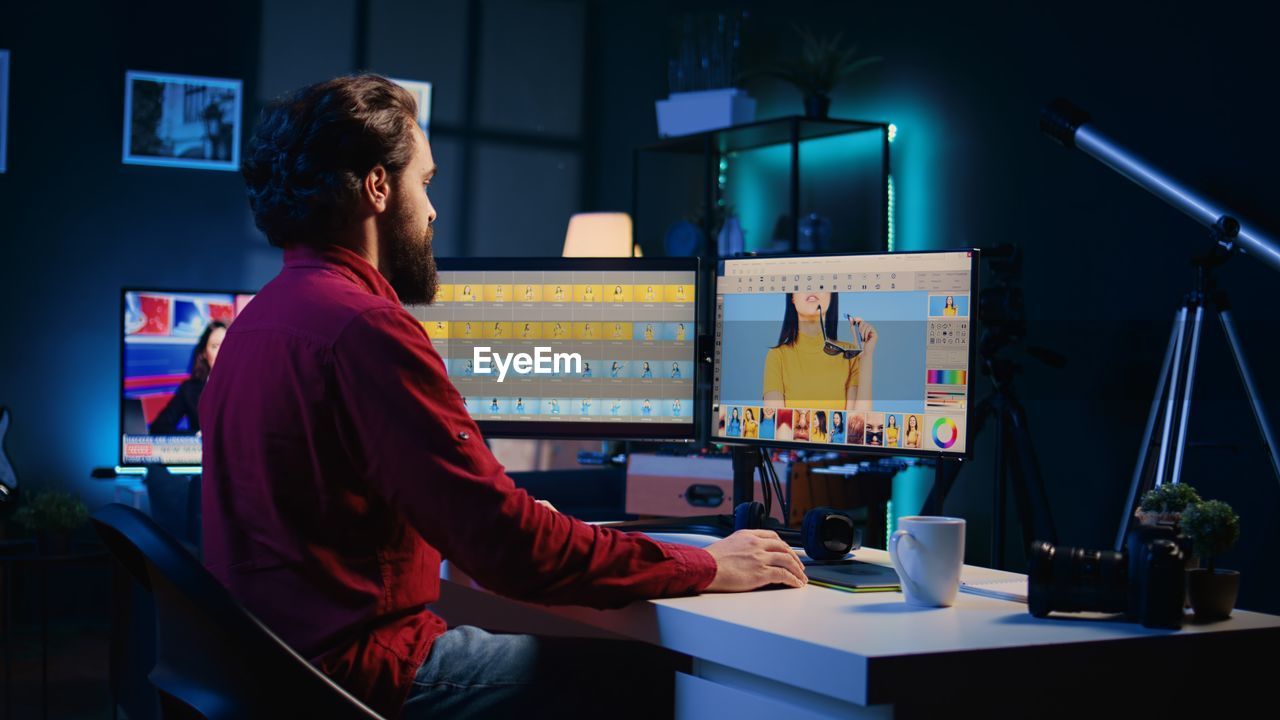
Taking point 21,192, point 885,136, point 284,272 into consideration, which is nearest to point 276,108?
point 284,272

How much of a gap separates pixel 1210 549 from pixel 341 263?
109 cm

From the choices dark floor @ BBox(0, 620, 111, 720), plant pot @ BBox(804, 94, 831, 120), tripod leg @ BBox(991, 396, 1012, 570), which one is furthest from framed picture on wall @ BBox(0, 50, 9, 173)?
tripod leg @ BBox(991, 396, 1012, 570)

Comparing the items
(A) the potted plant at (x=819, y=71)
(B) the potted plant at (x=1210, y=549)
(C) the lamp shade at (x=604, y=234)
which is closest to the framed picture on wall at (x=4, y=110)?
(C) the lamp shade at (x=604, y=234)

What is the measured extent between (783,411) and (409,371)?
873 mm

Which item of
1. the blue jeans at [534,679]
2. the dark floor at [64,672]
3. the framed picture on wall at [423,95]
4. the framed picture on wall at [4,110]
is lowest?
the dark floor at [64,672]

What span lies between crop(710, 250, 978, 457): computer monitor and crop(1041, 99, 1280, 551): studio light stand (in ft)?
5.05

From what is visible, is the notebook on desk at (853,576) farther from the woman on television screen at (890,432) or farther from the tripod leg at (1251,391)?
the tripod leg at (1251,391)

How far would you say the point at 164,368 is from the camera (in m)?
4.84

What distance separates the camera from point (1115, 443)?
3879mm

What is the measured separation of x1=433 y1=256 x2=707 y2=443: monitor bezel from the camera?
2.22 metres

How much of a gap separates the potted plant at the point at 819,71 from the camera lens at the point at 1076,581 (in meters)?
3.39

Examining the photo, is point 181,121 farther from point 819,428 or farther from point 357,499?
point 357,499

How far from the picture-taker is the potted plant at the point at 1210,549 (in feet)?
4.74

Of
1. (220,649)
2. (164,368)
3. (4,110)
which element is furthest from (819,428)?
(4,110)
